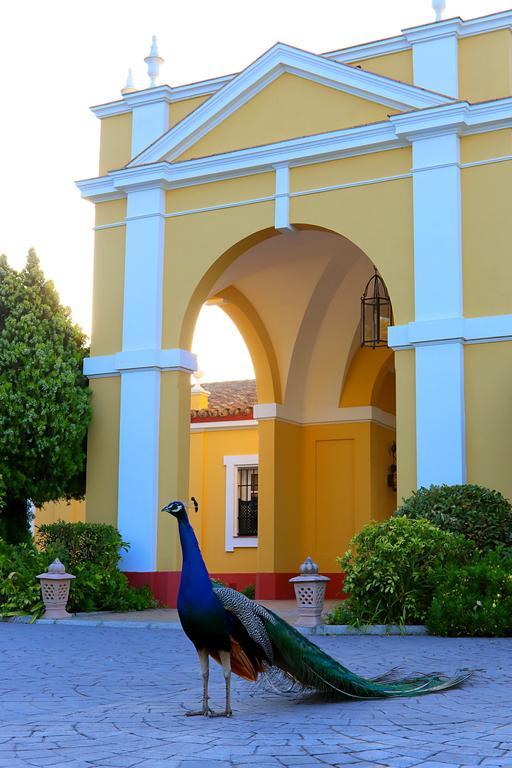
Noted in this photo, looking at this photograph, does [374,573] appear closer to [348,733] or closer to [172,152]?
[348,733]

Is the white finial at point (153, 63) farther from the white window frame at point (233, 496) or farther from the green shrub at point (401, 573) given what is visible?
the green shrub at point (401, 573)

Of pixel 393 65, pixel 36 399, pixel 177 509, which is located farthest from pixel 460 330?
pixel 177 509

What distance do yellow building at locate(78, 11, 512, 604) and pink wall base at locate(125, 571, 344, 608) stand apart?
0.04 m

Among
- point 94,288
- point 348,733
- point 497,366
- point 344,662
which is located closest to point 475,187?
point 497,366

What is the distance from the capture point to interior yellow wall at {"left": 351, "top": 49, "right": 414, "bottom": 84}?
13.5 meters

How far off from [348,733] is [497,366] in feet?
25.5

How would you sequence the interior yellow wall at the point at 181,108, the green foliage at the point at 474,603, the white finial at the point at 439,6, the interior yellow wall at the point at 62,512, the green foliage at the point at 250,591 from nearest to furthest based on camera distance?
1. the green foliage at the point at 474,603
2. the white finial at the point at 439,6
3. the interior yellow wall at the point at 181,108
4. the green foliage at the point at 250,591
5. the interior yellow wall at the point at 62,512

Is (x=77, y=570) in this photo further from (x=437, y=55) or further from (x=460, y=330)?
(x=437, y=55)

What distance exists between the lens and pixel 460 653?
8375 mm

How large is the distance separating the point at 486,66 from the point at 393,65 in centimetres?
134

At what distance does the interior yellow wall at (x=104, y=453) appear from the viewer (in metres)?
14.5

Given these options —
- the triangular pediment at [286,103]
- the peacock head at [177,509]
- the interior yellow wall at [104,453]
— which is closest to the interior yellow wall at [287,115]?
the triangular pediment at [286,103]

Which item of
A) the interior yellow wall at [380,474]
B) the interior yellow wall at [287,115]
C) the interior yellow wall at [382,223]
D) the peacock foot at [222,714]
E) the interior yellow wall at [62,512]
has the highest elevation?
the interior yellow wall at [287,115]

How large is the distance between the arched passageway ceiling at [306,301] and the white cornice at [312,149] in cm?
191
